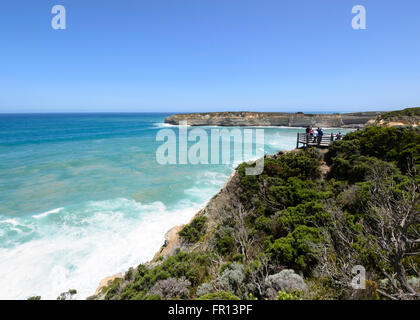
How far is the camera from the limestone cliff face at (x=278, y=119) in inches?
2692

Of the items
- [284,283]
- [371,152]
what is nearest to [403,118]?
[371,152]

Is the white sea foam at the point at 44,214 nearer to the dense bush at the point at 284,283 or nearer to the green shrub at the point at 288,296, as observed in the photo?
the dense bush at the point at 284,283

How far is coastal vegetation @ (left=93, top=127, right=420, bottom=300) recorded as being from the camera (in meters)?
4.39

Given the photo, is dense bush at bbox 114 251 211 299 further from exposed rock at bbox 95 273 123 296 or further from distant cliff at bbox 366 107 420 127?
distant cliff at bbox 366 107 420 127

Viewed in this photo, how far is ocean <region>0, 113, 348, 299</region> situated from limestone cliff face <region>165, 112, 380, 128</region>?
2329 inches

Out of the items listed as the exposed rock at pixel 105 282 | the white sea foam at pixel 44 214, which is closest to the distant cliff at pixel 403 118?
the exposed rock at pixel 105 282

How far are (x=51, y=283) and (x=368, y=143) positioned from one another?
1744 cm

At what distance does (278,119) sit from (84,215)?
74792mm

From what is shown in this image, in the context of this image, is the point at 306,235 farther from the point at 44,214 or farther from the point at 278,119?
the point at 278,119

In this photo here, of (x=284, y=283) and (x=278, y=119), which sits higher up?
(x=278, y=119)

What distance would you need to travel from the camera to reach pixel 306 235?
20.3 ft

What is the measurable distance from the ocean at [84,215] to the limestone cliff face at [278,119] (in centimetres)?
5914

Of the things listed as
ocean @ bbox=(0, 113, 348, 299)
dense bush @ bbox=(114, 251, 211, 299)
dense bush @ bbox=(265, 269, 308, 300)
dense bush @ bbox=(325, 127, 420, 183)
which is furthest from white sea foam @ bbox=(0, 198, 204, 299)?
dense bush @ bbox=(325, 127, 420, 183)
